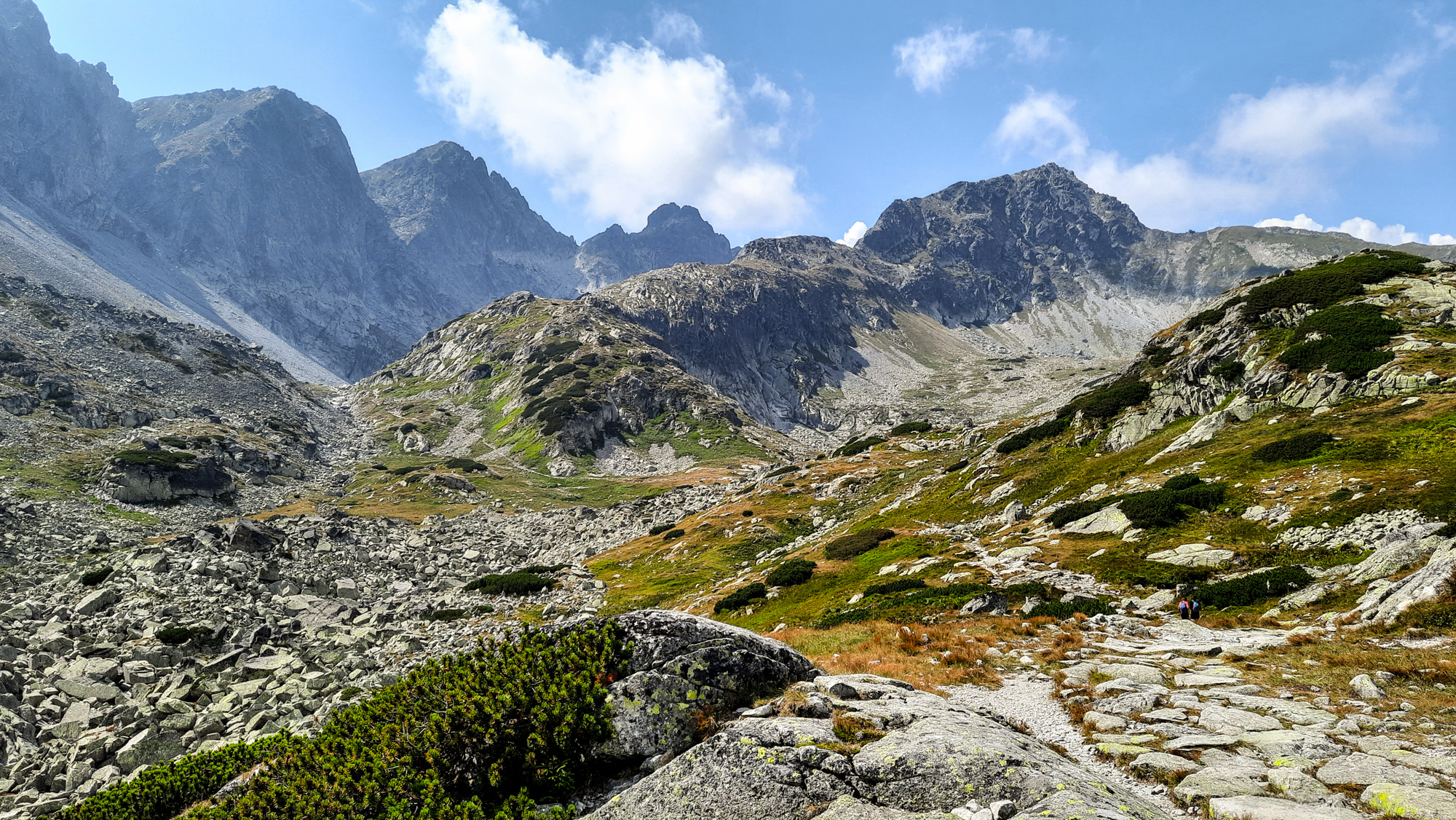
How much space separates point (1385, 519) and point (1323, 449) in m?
8.84

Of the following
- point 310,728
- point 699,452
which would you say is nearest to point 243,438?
point 699,452

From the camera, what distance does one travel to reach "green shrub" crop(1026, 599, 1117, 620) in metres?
19.8

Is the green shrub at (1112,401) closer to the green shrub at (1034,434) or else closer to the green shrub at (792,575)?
the green shrub at (1034,434)

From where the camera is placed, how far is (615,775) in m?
9.41

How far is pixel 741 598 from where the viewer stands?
35125 mm

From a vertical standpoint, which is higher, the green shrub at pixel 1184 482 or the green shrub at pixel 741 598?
the green shrub at pixel 1184 482

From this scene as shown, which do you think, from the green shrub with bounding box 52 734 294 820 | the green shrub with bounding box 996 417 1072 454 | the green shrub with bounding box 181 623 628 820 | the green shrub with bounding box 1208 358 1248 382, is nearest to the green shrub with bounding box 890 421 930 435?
the green shrub with bounding box 996 417 1072 454

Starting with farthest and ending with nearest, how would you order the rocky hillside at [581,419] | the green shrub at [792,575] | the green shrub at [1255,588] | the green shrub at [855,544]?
the rocky hillside at [581,419], the green shrub at [855,544], the green shrub at [792,575], the green shrub at [1255,588]

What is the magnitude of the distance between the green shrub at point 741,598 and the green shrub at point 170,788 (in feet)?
76.9

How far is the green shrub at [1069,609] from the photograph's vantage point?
19.8 m

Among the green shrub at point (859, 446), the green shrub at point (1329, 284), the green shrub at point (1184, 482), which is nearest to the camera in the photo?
the green shrub at point (1184, 482)

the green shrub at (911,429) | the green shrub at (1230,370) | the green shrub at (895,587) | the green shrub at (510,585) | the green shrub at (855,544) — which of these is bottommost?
the green shrub at (510,585)

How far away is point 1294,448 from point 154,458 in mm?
120481

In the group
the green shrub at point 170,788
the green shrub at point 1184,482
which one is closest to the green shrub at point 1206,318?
the green shrub at point 1184,482
